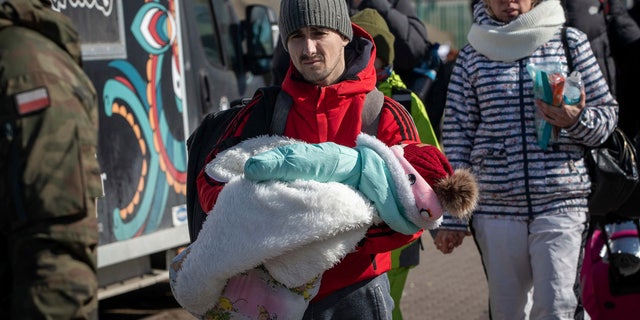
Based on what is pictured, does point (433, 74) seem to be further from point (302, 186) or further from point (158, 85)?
point (302, 186)

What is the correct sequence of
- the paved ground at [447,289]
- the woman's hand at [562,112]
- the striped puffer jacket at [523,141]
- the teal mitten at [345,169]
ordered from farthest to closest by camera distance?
the paved ground at [447,289]
the striped puffer jacket at [523,141]
the woman's hand at [562,112]
the teal mitten at [345,169]

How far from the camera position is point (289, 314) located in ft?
11.2

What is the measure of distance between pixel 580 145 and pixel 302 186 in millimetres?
2058

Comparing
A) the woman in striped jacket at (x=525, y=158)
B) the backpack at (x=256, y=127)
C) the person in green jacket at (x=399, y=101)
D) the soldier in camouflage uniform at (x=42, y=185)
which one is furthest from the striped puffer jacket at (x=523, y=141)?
the soldier in camouflage uniform at (x=42, y=185)

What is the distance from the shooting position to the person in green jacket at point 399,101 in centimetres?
504

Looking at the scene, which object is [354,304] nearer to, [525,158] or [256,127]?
[256,127]

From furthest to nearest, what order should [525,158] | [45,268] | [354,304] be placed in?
[525,158] → [354,304] → [45,268]

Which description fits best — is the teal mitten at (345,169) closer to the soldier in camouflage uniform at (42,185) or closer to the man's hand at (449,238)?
the soldier in camouflage uniform at (42,185)

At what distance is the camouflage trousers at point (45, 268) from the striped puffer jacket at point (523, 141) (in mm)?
2604

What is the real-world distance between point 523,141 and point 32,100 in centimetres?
272

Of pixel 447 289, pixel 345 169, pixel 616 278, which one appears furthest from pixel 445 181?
pixel 447 289

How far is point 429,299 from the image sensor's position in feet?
27.1

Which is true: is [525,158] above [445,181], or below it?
below

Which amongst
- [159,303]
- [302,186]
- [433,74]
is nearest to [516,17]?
[433,74]
